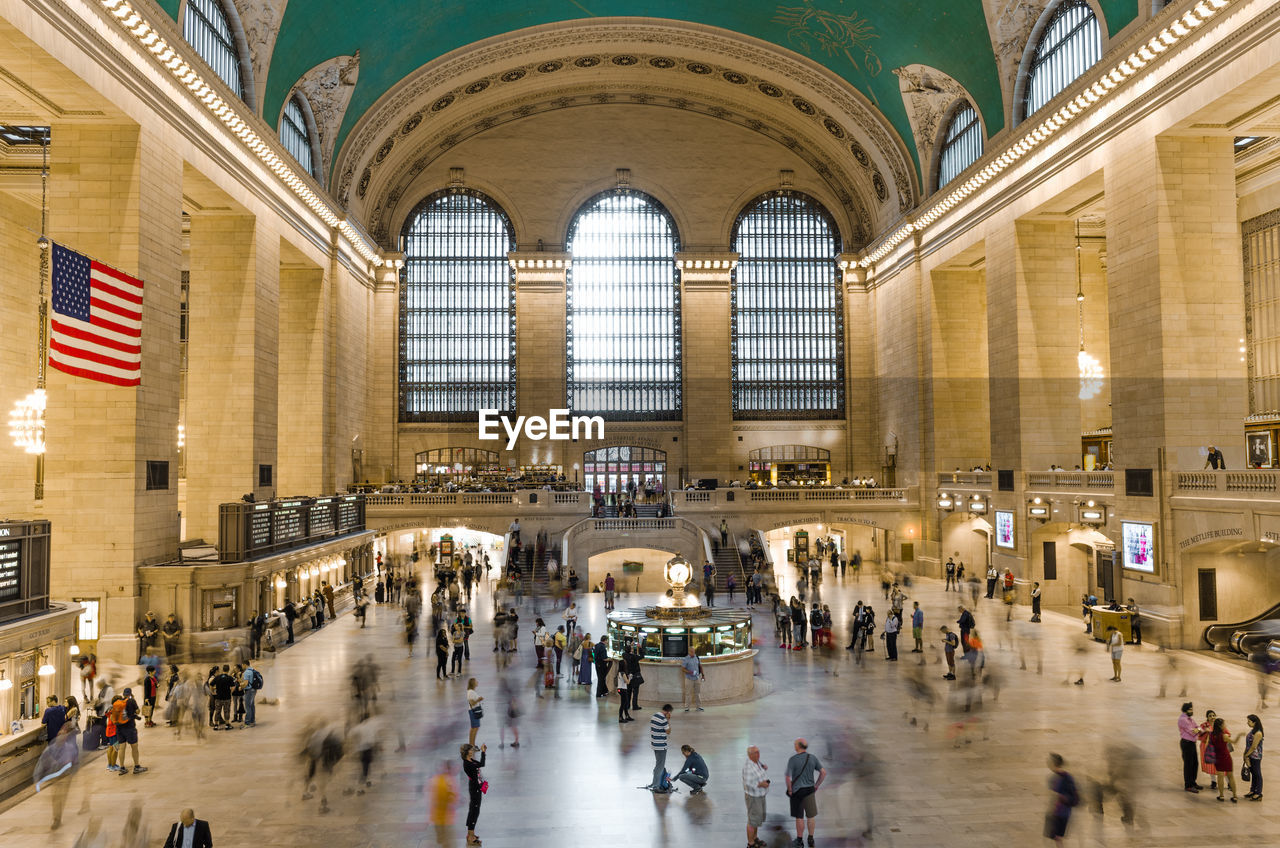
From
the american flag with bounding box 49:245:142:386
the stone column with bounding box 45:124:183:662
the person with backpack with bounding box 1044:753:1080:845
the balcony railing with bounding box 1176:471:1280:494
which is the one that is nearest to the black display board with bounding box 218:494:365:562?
the stone column with bounding box 45:124:183:662

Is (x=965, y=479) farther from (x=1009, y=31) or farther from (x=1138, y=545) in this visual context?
(x=1009, y=31)

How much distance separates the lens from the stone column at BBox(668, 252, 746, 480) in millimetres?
42844

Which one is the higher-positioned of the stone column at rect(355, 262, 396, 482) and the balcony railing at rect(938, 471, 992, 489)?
the stone column at rect(355, 262, 396, 482)

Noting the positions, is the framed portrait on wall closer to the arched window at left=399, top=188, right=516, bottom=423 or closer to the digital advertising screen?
the digital advertising screen

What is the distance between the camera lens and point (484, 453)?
4281 cm

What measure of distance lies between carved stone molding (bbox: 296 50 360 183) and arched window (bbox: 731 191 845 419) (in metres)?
19.7

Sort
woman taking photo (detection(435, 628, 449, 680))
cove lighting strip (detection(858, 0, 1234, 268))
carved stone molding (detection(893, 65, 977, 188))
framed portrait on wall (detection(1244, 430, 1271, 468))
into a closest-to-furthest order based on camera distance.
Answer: woman taking photo (detection(435, 628, 449, 680))
cove lighting strip (detection(858, 0, 1234, 268))
framed portrait on wall (detection(1244, 430, 1271, 468))
carved stone molding (detection(893, 65, 977, 188))

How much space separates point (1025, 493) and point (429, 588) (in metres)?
19.4

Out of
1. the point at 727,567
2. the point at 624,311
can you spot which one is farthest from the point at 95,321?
the point at 624,311

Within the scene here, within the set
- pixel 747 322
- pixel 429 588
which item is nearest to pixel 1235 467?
pixel 429 588

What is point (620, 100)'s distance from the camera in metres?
42.5

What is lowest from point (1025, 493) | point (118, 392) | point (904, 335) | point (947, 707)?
point (947, 707)

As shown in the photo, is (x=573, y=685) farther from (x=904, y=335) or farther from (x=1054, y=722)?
(x=904, y=335)

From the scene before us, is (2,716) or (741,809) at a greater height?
(2,716)
